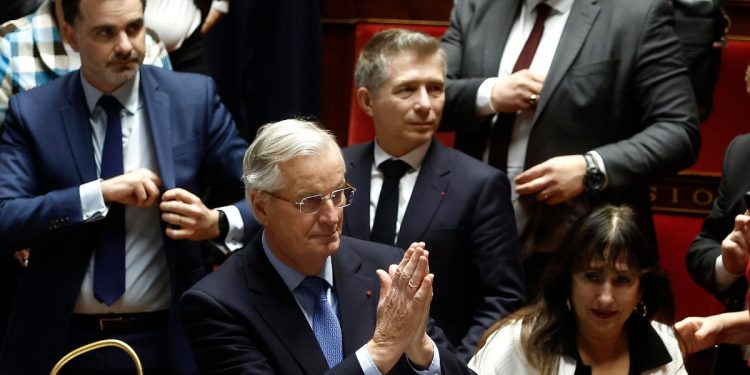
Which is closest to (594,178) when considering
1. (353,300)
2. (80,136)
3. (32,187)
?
(353,300)

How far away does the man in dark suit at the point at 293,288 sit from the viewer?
223 cm

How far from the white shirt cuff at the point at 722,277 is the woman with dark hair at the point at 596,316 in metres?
0.19

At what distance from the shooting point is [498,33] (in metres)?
3.08

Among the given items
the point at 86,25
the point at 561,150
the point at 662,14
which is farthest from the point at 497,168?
the point at 86,25

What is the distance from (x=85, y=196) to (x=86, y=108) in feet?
0.75

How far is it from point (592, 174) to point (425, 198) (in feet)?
1.27

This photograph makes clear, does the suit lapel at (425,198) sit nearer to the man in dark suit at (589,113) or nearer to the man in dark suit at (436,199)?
the man in dark suit at (436,199)

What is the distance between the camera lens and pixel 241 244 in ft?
9.21

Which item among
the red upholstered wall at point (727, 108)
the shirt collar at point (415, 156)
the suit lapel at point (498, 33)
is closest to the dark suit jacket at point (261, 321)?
the shirt collar at point (415, 156)

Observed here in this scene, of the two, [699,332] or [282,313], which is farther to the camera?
[699,332]

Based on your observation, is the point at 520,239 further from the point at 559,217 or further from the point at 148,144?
the point at 148,144

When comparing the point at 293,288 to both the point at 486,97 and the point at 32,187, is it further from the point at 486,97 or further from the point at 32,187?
the point at 486,97

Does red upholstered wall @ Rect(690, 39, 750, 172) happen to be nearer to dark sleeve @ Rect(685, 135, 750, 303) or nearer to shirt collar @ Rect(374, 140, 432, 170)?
dark sleeve @ Rect(685, 135, 750, 303)

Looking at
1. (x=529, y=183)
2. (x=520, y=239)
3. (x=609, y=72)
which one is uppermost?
(x=609, y=72)
